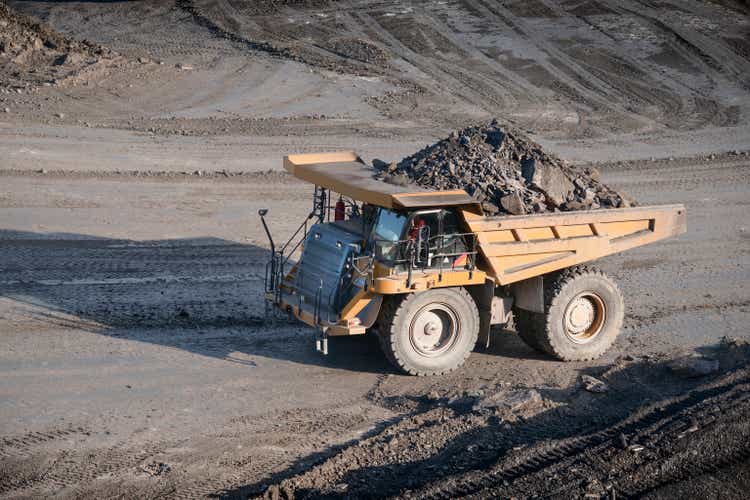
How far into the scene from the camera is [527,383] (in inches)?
471

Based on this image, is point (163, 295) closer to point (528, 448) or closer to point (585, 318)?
point (585, 318)

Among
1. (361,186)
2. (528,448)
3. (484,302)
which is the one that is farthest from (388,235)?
(528,448)

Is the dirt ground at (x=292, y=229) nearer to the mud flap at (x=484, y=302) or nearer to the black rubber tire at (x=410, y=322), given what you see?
the black rubber tire at (x=410, y=322)

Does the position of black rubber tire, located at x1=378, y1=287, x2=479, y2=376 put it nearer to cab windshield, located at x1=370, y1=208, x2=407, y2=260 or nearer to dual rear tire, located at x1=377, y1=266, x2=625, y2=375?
dual rear tire, located at x1=377, y1=266, x2=625, y2=375

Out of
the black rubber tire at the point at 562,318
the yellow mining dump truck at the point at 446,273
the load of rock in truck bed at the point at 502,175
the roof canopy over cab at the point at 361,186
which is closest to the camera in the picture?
the roof canopy over cab at the point at 361,186

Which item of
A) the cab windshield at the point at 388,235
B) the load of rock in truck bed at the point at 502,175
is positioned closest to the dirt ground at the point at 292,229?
the cab windshield at the point at 388,235

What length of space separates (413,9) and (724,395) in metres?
24.3

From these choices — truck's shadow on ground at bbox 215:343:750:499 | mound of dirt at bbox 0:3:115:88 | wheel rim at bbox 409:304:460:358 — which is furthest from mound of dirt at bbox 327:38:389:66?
truck's shadow on ground at bbox 215:343:750:499

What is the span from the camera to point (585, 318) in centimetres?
1263

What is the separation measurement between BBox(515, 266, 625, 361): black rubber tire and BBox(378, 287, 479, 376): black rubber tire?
882 mm

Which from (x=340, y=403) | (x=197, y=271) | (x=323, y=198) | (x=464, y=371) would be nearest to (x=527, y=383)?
(x=464, y=371)

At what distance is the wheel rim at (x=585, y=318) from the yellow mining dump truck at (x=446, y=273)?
1 cm

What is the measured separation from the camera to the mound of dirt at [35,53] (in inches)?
1024

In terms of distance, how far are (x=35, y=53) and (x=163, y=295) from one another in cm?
1514
